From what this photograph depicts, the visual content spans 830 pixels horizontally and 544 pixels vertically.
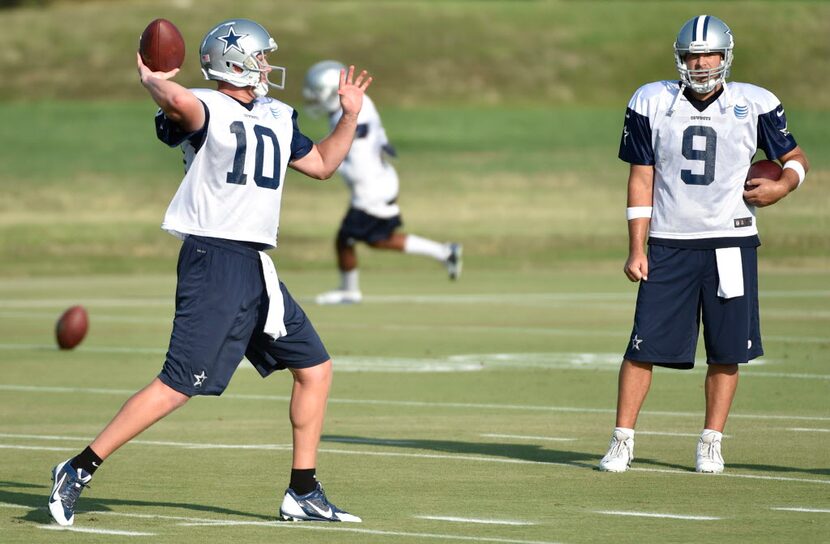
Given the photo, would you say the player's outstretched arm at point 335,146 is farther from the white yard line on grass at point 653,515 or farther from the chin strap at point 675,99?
the white yard line on grass at point 653,515

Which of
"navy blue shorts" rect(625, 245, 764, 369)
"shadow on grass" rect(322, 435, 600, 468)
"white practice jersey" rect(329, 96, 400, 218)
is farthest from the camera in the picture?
"white practice jersey" rect(329, 96, 400, 218)

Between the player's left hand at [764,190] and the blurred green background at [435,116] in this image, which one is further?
the blurred green background at [435,116]

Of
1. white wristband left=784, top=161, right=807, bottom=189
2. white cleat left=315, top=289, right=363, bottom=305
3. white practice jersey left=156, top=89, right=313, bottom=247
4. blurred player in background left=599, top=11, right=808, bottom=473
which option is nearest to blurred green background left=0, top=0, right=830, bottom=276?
white cleat left=315, top=289, right=363, bottom=305

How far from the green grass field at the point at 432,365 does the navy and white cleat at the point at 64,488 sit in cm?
8

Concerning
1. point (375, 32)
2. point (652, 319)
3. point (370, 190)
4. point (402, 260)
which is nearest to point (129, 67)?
point (375, 32)

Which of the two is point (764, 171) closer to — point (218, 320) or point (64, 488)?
point (218, 320)

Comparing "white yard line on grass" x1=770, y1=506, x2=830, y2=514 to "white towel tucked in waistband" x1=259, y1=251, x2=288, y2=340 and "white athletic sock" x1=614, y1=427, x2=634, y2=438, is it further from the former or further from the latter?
"white towel tucked in waistband" x1=259, y1=251, x2=288, y2=340

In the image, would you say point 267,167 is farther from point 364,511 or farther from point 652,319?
point 652,319

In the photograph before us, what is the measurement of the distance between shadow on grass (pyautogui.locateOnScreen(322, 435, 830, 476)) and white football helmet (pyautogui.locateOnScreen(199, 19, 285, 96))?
9.35ft

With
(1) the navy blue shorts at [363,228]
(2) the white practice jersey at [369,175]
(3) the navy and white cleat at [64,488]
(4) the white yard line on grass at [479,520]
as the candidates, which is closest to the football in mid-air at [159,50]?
(3) the navy and white cleat at [64,488]

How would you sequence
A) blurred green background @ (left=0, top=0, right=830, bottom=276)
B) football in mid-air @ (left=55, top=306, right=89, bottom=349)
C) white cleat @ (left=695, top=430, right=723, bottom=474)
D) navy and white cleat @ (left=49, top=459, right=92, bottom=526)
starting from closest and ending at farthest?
navy and white cleat @ (left=49, top=459, right=92, bottom=526)
white cleat @ (left=695, top=430, right=723, bottom=474)
football in mid-air @ (left=55, top=306, right=89, bottom=349)
blurred green background @ (left=0, top=0, right=830, bottom=276)

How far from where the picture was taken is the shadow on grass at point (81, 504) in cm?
840

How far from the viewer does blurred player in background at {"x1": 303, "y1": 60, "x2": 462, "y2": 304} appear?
20562 millimetres

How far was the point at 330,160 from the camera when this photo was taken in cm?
864
